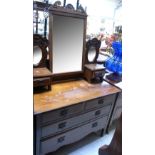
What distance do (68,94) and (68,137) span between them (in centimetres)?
42

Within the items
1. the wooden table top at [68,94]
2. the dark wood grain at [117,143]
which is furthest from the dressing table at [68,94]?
the dark wood grain at [117,143]

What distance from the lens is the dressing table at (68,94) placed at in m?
1.25

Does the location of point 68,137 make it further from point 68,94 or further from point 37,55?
point 37,55

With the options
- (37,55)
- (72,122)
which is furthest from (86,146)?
(37,55)

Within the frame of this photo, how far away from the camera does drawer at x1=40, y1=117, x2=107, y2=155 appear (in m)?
1.34

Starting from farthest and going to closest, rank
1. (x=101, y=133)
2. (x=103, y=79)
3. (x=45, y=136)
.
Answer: (x=101, y=133)
(x=103, y=79)
(x=45, y=136)

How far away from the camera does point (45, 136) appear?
1.29m

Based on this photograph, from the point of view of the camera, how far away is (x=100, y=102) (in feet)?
5.11

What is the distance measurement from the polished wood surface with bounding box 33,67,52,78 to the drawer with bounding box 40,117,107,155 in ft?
1.76
